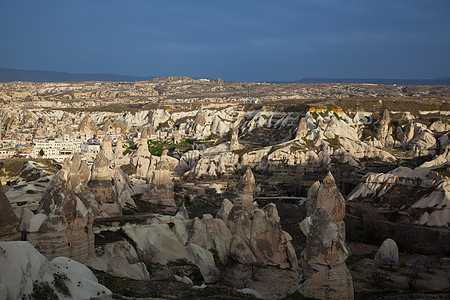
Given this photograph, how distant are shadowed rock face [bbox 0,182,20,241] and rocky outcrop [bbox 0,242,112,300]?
3.22 metres

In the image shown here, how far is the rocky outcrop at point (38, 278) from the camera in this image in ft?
39.5

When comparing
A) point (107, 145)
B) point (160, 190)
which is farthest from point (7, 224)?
point (107, 145)

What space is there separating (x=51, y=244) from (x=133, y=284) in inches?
126

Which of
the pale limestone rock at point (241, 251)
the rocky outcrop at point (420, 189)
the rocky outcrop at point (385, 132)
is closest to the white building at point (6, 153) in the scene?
the rocky outcrop at point (420, 189)

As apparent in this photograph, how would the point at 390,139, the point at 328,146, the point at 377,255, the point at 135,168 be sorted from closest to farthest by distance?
the point at 377,255, the point at 135,168, the point at 328,146, the point at 390,139

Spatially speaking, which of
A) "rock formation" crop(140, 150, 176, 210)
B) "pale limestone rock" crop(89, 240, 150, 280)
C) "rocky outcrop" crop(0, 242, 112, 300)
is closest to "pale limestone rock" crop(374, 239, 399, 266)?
"pale limestone rock" crop(89, 240, 150, 280)

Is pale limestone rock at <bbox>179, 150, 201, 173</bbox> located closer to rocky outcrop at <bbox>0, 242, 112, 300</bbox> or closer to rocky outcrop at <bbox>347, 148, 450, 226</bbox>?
rocky outcrop at <bbox>347, 148, 450, 226</bbox>

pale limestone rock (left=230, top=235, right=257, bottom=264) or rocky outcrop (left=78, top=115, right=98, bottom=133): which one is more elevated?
rocky outcrop (left=78, top=115, right=98, bottom=133)

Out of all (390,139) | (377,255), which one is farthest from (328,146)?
(377,255)

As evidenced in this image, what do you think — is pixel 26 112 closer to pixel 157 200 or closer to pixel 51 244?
pixel 157 200

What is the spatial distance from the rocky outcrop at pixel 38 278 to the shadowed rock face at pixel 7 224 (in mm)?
3217

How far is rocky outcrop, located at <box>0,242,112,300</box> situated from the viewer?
12031 mm

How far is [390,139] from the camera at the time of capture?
215 feet

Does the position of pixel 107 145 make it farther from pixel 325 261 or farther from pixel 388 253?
pixel 325 261
